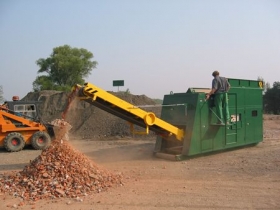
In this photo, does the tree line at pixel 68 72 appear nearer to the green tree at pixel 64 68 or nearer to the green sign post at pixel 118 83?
the green tree at pixel 64 68

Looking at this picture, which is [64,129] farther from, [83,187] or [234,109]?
[234,109]

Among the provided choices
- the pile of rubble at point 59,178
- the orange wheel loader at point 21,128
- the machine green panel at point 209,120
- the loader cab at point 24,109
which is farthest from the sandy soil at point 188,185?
the loader cab at point 24,109

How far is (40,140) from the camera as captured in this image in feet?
42.0

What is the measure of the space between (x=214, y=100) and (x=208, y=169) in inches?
89.5

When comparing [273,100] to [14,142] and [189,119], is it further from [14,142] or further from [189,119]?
[14,142]

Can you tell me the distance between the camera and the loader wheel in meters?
12.6

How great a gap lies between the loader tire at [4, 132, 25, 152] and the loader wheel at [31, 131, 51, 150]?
0.41m

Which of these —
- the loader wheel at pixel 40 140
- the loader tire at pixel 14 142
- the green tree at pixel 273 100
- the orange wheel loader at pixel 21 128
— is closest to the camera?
the loader tire at pixel 14 142

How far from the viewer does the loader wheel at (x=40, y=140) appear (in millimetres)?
12641

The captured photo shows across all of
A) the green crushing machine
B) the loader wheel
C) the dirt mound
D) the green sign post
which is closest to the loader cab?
the loader wheel

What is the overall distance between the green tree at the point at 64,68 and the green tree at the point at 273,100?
2340 cm

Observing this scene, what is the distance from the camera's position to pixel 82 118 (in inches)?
789

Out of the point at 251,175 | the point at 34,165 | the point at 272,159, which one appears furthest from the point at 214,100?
the point at 34,165

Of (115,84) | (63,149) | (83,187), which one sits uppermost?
(115,84)
